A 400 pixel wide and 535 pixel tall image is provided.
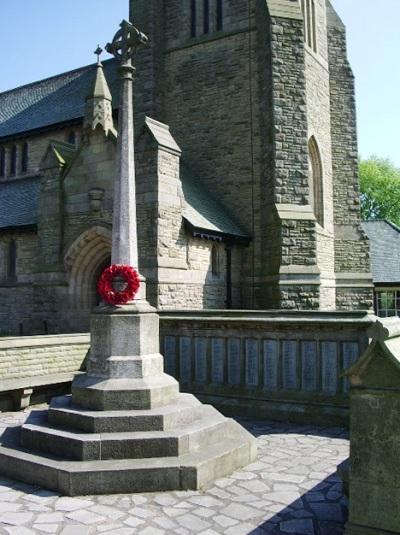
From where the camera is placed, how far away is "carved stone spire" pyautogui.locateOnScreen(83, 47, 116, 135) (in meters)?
14.2

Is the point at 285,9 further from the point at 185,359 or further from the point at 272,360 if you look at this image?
the point at 272,360

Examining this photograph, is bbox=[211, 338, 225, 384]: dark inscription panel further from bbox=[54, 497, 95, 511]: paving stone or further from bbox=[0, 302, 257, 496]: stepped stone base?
bbox=[54, 497, 95, 511]: paving stone

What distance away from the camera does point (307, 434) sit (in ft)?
24.4

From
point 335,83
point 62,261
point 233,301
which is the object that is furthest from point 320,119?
point 62,261

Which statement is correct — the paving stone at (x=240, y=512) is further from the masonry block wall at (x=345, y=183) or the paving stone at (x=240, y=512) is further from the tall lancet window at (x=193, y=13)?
the tall lancet window at (x=193, y=13)

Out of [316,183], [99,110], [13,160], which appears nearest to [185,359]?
[99,110]

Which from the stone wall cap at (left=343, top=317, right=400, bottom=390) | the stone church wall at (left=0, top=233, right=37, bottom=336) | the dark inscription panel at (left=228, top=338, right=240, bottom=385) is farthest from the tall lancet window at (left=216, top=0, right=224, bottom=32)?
the stone wall cap at (left=343, top=317, right=400, bottom=390)

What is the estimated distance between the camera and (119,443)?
556 cm

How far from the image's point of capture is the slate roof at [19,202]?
55.0 feet

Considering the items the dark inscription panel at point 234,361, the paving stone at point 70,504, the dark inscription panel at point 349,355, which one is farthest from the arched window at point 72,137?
the paving stone at point 70,504

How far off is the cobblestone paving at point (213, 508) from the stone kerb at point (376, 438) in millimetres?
670

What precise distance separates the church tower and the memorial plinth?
8.41 metres

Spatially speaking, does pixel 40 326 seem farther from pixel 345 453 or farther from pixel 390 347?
pixel 390 347

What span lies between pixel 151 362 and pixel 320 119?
14222 millimetres
